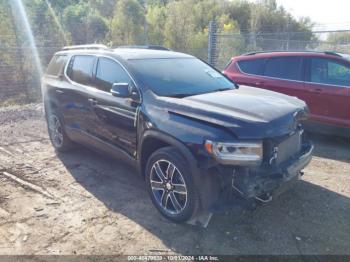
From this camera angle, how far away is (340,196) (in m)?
4.08

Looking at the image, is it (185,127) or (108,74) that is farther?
(108,74)

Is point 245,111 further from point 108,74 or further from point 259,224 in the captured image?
point 108,74

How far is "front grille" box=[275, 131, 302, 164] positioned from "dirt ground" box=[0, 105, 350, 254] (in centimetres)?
69

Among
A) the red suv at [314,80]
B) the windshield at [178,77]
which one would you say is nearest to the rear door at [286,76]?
the red suv at [314,80]

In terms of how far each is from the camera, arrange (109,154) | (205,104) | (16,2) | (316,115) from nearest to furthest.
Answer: (205,104) < (109,154) < (316,115) < (16,2)

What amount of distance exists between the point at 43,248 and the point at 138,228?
95 cm

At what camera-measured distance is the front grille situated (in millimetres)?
3306

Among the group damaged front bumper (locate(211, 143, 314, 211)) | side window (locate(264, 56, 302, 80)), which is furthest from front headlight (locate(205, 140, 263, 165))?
side window (locate(264, 56, 302, 80))

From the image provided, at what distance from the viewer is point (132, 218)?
369 cm

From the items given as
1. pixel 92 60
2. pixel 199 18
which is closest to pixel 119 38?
pixel 199 18

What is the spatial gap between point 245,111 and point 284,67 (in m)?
3.54

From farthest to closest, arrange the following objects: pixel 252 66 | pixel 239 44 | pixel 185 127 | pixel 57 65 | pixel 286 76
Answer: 1. pixel 239 44
2. pixel 252 66
3. pixel 286 76
4. pixel 57 65
5. pixel 185 127

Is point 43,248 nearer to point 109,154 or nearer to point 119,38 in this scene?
point 109,154

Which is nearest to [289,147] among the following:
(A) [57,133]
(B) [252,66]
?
(B) [252,66]
